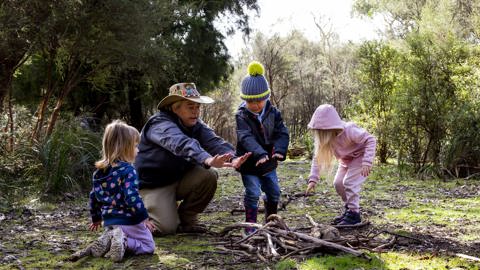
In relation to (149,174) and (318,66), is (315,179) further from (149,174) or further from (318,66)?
(318,66)

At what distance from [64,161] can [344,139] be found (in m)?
4.04

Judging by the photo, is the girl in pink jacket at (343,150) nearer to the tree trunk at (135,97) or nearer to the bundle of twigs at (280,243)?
the bundle of twigs at (280,243)

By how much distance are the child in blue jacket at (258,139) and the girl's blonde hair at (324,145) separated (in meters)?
0.40

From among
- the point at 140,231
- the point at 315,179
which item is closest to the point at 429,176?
the point at 315,179

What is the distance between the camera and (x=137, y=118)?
17.5m

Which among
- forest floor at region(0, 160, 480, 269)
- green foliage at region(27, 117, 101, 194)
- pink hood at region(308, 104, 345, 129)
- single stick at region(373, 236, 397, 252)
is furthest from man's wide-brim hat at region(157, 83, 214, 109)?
green foliage at region(27, 117, 101, 194)

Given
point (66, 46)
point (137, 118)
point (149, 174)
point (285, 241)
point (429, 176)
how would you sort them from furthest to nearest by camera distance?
point (137, 118)
point (429, 176)
point (66, 46)
point (149, 174)
point (285, 241)

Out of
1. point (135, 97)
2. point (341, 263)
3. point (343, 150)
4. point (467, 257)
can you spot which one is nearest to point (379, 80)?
point (343, 150)

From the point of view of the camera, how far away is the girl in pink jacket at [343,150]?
15.9ft

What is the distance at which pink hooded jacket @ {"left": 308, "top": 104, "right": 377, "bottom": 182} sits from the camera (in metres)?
4.84

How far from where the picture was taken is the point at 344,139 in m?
4.94

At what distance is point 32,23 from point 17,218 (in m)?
2.98

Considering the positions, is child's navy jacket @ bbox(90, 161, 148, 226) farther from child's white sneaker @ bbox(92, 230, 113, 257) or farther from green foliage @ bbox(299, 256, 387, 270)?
green foliage @ bbox(299, 256, 387, 270)

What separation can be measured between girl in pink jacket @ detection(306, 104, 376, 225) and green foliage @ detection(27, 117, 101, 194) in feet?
12.3
